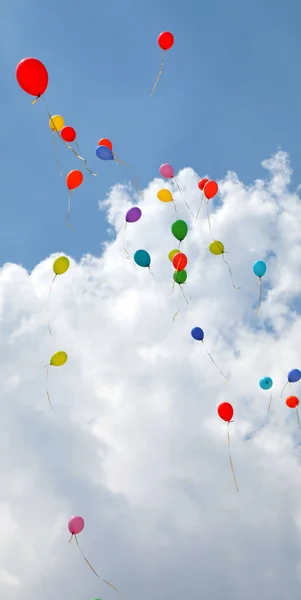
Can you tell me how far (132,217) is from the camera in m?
14.3

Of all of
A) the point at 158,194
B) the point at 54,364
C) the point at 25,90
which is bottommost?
the point at 54,364

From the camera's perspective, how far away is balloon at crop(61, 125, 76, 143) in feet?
45.0

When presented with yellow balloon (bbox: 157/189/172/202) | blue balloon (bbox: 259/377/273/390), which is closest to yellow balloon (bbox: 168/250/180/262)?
yellow balloon (bbox: 157/189/172/202)

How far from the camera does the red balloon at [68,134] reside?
13.7 meters

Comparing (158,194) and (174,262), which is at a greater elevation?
(158,194)

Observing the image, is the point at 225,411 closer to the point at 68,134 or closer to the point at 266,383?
the point at 266,383

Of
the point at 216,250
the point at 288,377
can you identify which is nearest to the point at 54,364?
the point at 216,250

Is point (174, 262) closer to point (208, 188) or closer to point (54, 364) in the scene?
point (208, 188)

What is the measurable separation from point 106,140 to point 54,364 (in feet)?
Answer: 17.9

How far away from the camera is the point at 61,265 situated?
45.5 ft

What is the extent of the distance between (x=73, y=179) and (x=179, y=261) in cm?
315

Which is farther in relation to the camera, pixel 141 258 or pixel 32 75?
pixel 141 258

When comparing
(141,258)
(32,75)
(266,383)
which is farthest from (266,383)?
(32,75)

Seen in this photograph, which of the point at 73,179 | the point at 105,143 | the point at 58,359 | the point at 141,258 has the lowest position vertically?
the point at 58,359
